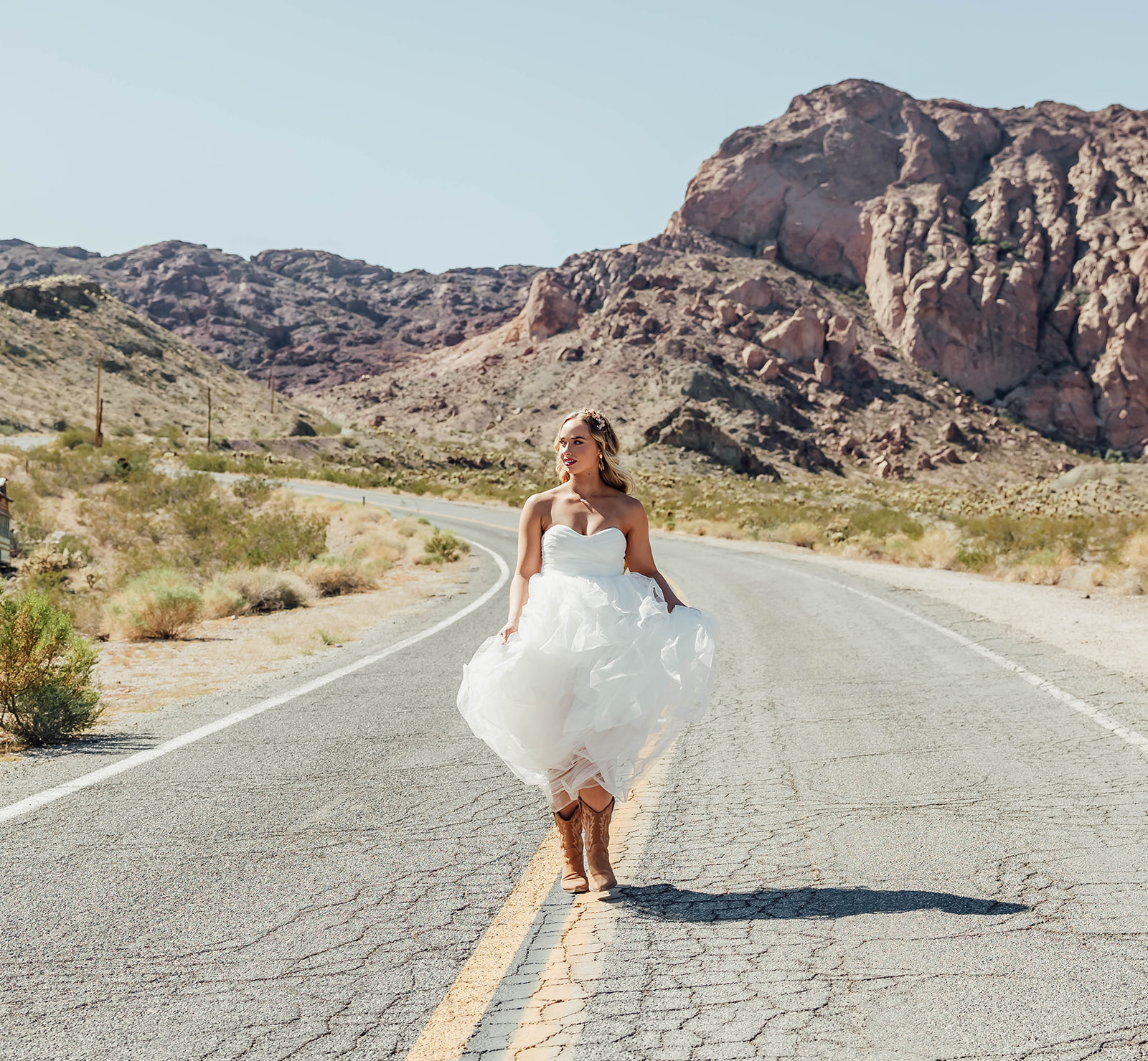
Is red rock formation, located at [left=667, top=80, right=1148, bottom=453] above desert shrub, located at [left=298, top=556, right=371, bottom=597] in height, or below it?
above

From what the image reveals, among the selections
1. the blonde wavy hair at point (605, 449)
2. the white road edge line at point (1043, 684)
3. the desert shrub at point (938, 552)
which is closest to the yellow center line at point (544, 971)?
the blonde wavy hair at point (605, 449)

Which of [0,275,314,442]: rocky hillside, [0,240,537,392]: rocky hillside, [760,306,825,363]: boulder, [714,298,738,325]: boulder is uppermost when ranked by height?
[0,240,537,392]: rocky hillside

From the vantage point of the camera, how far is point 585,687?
364 centimetres

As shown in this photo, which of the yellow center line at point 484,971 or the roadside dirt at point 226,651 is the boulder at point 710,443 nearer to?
the roadside dirt at point 226,651

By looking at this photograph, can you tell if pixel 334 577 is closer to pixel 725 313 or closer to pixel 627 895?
pixel 627 895

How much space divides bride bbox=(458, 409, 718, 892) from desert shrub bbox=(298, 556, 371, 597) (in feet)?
39.6

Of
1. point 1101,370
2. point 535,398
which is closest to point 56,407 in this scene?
point 535,398

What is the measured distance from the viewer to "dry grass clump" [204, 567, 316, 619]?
1318 cm

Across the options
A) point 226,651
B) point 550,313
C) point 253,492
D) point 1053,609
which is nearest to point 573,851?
point 226,651

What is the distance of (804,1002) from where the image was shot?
286 centimetres

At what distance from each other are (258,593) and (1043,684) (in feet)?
33.0

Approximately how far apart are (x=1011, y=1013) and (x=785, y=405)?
289ft

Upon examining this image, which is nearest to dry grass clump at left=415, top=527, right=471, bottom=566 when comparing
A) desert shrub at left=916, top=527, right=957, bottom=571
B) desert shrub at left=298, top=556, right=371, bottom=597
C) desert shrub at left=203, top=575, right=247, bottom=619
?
desert shrub at left=298, top=556, right=371, bottom=597

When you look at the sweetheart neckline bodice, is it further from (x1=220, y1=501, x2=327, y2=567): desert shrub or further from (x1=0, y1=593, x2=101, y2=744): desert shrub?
(x1=220, y1=501, x2=327, y2=567): desert shrub
